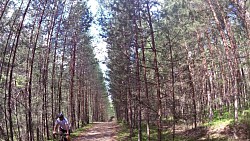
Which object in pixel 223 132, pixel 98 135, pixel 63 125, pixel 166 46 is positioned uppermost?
pixel 166 46

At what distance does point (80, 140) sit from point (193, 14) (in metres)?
12.4

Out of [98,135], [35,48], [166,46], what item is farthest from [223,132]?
[35,48]

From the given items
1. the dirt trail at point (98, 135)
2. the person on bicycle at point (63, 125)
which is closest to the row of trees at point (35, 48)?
→ the dirt trail at point (98, 135)

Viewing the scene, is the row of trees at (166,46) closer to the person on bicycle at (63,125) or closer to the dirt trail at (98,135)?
the dirt trail at (98,135)

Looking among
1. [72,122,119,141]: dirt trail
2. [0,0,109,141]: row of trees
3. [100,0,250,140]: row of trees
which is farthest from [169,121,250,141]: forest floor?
[0,0,109,141]: row of trees

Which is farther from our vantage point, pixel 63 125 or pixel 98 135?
pixel 98 135

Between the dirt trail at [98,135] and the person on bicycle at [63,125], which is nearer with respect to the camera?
the person on bicycle at [63,125]

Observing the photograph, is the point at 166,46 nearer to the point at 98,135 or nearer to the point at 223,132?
the point at 223,132

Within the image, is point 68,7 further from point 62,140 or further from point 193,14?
point 62,140

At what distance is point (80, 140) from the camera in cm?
1955

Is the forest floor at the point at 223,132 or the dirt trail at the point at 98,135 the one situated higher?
the forest floor at the point at 223,132

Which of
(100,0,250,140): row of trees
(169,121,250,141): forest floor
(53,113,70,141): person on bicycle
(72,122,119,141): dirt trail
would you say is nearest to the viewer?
(53,113,70,141): person on bicycle

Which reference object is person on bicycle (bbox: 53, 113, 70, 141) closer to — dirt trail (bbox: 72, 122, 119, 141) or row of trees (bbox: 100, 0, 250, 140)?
row of trees (bbox: 100, 0, 250, 140)

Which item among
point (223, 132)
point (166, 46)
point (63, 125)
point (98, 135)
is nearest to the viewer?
point (63, 125)
